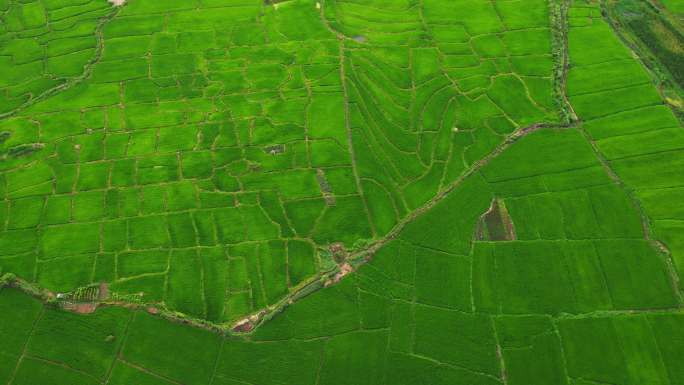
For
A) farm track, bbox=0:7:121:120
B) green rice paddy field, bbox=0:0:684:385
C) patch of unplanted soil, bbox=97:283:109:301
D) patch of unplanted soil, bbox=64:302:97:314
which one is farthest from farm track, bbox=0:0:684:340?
patch of unplanted soil, bbox=64:302:97:314

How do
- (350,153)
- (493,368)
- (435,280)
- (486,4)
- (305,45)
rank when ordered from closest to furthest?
(493,368) < (435,280) < (350,153) < (305,45) < (486,4)

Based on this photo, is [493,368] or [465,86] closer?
[493,368]

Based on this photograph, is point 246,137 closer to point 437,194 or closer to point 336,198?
point 336,198

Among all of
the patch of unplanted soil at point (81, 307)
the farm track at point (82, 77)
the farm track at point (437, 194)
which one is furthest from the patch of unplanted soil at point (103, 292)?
the farm track at point (82, 77)

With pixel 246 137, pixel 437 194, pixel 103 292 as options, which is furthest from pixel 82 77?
pixel 437 194

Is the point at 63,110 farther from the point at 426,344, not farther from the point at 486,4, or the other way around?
the point at 486,4

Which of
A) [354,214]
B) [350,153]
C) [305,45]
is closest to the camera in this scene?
[354,214]

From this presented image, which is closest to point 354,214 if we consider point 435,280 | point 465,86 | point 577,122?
point 435,280

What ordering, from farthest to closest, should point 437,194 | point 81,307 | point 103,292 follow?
1. point 437,194
2. point 103,292
3. point 81,307
